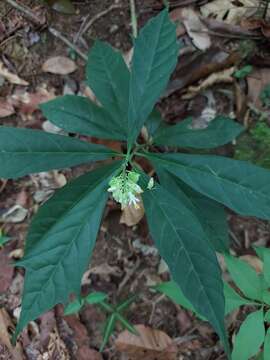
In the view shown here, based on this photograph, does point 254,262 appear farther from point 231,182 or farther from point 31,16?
point 31,16

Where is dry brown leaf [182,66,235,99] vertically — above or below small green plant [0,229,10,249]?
above

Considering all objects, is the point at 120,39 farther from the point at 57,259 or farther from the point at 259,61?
the point at 57,259

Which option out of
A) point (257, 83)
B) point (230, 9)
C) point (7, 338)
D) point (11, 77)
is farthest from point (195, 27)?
point (7, 338)

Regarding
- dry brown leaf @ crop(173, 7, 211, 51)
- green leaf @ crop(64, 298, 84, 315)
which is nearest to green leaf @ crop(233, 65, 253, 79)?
dry brown leaf @ crop(173, 7, 211, 51)

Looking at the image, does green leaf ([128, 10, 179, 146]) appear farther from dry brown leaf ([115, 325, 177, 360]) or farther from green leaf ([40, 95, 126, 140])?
dry brown leaf ([115, 325, 177, 360])

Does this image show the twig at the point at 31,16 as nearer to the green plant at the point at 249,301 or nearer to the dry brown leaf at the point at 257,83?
the dry brown leaf at the point at 257,83

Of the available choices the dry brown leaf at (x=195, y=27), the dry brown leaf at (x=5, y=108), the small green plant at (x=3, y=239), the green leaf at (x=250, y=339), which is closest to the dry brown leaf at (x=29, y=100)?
the dry brown leaf at (x=5, y=108)

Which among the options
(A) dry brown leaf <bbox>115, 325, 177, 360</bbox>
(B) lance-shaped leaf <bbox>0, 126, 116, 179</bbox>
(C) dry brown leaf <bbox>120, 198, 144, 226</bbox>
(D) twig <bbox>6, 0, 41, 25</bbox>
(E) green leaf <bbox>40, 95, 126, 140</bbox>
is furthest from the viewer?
(D) twig <bbox>6, 0, 41, 25</bbox>
